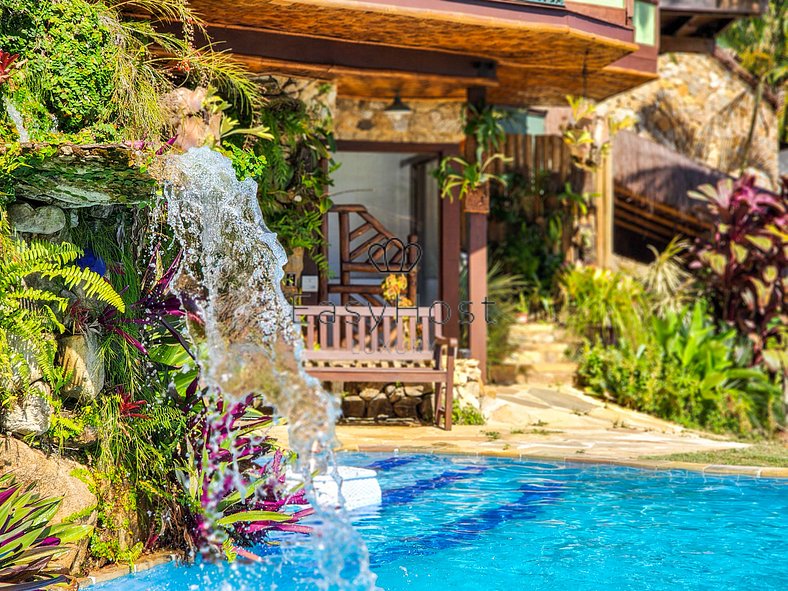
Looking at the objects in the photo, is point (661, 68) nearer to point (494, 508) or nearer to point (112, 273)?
point (494, 508)

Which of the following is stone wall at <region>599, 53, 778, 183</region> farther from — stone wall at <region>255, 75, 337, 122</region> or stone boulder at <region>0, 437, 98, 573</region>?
stone boulder at <region>0, 437, 98, 573</region>

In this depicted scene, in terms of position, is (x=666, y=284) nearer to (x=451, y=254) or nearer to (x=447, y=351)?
(x=451, y=254)

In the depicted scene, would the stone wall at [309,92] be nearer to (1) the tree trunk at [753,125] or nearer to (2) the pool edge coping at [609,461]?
(2) the pool edge coping at [609,461]

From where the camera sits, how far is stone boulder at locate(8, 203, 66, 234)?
5219 millimetres

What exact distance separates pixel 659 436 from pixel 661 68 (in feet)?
37.2

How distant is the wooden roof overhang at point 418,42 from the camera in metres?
8.87

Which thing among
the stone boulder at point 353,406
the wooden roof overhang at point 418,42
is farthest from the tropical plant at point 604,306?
the stone boulder at point 353,406

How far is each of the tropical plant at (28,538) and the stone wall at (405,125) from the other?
7.34 m

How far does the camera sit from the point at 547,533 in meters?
6.36

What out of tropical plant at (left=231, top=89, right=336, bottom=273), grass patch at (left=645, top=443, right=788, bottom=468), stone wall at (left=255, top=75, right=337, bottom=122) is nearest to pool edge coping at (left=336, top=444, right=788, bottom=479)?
grass patch at (left=645, top=443, right=788, bottom=468)

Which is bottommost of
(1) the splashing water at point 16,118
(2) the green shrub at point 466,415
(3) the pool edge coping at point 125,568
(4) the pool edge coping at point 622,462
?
(3) the pool edge coping at point 125,568

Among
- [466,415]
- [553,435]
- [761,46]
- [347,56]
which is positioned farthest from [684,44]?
[553,435]

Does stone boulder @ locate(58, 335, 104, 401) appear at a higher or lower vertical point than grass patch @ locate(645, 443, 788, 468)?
higher

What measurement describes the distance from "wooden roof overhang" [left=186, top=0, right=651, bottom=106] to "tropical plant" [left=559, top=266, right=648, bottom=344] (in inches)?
96.4
